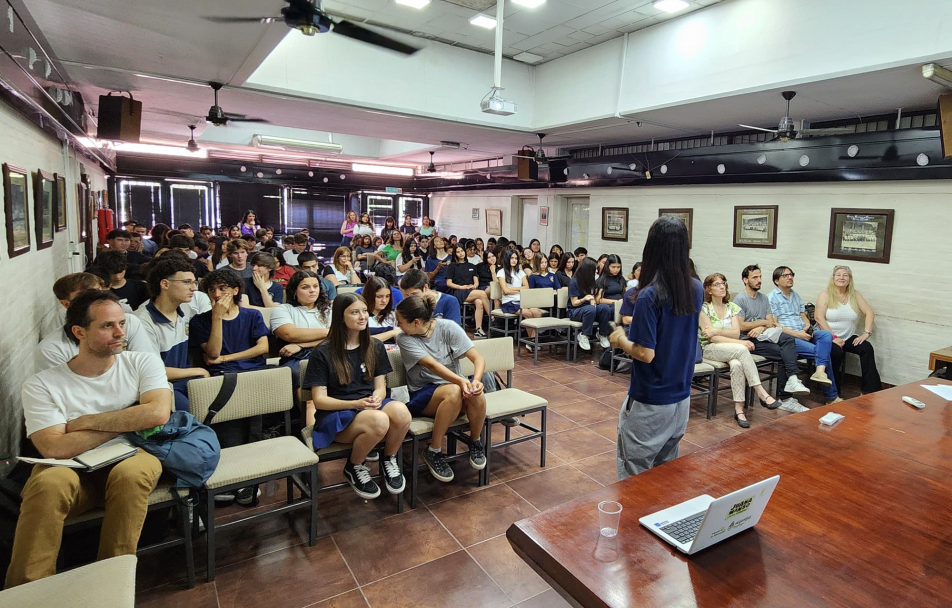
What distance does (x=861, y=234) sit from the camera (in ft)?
19.5

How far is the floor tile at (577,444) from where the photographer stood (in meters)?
4.02

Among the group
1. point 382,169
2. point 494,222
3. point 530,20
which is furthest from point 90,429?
point 382,169

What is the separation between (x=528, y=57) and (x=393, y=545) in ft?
→ 19.7

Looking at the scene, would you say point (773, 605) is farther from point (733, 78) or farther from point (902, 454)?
point (733, 78)

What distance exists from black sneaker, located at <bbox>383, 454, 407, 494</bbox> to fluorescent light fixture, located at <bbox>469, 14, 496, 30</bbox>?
176 inches

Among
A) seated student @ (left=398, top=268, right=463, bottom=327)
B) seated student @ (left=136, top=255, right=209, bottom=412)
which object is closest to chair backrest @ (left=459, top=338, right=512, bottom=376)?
seated student @ (left=398, top=268, right=463, bottom=327)

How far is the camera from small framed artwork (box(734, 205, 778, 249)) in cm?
676

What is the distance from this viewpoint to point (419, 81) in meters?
6.24

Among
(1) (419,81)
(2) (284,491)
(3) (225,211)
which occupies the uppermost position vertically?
(1) (419,81)

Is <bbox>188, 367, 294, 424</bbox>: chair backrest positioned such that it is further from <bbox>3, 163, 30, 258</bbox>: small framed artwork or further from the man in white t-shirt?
<bbox>3, 163, 30, 258</bbox>: small framed artwork

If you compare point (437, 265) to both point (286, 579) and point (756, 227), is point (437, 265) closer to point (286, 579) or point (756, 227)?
point (756, 227)

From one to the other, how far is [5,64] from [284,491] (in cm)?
279

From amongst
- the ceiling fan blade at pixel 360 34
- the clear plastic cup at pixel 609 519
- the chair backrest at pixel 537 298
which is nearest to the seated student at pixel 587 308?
the chair backrest at pixel 537 298

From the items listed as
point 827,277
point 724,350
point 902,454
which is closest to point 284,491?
point 902,454
